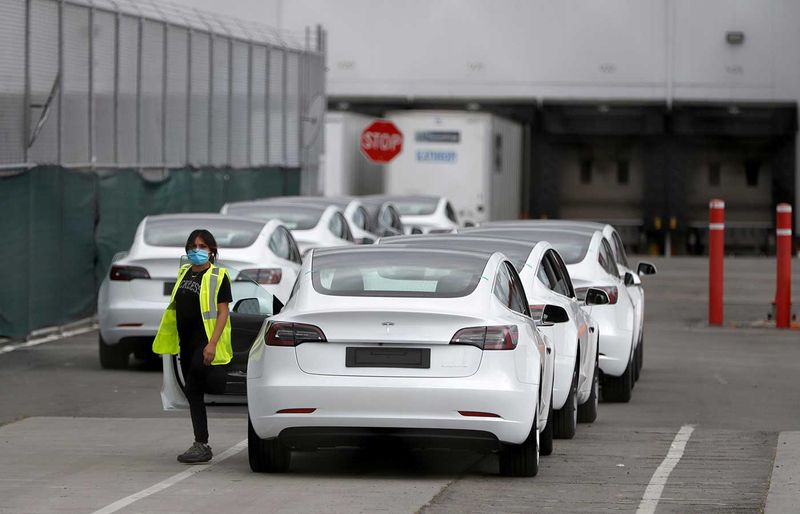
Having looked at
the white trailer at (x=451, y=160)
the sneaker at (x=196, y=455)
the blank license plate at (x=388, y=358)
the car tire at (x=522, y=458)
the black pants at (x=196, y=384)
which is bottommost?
the sneaker at (x=196, y=455)

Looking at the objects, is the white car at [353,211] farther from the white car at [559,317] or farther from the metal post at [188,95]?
the white car at [559,317]

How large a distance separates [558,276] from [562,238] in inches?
103

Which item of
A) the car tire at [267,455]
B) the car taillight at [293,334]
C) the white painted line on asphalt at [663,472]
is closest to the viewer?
the white painted line on asphalt at [663,472]

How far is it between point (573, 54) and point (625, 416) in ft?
107

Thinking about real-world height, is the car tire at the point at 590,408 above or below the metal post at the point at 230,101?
below

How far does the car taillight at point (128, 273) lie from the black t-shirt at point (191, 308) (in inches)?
241

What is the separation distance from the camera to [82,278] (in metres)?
22.9

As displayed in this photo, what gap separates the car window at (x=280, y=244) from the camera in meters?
18.5

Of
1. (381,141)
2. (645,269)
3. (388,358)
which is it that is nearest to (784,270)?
(645,269)

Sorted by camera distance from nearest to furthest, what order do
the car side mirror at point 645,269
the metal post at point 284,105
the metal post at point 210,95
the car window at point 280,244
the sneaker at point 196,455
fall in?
1. the sneaker at point 196,455
2. the car side mirror at point 645,269
3. the car window at point 280,244
4. the metal post at point 210,95
5. the metal post at point 284,105

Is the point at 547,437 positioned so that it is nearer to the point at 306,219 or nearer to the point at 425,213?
the point at 306,219

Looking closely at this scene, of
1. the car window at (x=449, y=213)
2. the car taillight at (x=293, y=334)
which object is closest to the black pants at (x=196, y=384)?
the car taillight at (x=293, y=334)

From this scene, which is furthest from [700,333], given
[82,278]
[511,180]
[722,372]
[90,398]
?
[511,180]

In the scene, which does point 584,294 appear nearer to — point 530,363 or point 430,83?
point 530,363
